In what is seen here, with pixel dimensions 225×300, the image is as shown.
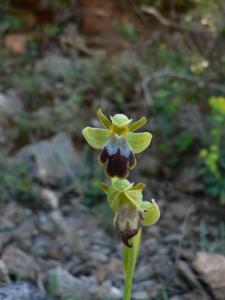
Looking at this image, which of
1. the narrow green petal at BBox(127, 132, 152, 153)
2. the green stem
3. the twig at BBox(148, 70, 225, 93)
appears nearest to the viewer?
the green stem

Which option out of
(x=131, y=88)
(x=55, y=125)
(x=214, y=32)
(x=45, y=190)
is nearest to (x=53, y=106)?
(x=55, y=125)

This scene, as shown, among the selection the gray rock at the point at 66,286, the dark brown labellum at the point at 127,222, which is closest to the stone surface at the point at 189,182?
the gray rock at the point at 66,286

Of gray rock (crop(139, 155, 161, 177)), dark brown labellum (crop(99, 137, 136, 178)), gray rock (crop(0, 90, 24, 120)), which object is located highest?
gray rock (crop(0, 90, 24, 120))

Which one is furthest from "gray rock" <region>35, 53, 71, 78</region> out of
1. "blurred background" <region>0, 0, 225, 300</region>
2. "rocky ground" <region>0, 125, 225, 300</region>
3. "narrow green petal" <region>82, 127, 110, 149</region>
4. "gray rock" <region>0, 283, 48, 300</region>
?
"gray rock" <region>0, 283, 48, 300</region>

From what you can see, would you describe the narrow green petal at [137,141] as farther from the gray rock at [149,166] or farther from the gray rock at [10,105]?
the gray rock at [10,105]

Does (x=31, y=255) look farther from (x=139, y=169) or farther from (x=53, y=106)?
(x=53, y=106)

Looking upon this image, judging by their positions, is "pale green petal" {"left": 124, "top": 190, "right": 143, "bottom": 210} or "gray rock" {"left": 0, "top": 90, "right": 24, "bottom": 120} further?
"gray rock" {"left": 0, "top": 90, "right": 24, "bottom": 120}

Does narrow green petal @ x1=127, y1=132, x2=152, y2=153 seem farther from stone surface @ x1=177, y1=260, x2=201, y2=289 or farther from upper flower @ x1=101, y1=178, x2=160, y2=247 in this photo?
stone surface @ x1=177, y1=260, x2=201, y2=289

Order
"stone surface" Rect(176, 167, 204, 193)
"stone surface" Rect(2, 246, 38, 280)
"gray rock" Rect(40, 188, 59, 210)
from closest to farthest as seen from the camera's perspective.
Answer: "stone surface" Rect(2, 246, 38, 280) → "gray rock" Rect(40, 188, 59, 210) → "stone surface" Rect(176, 167, 204, 193)
